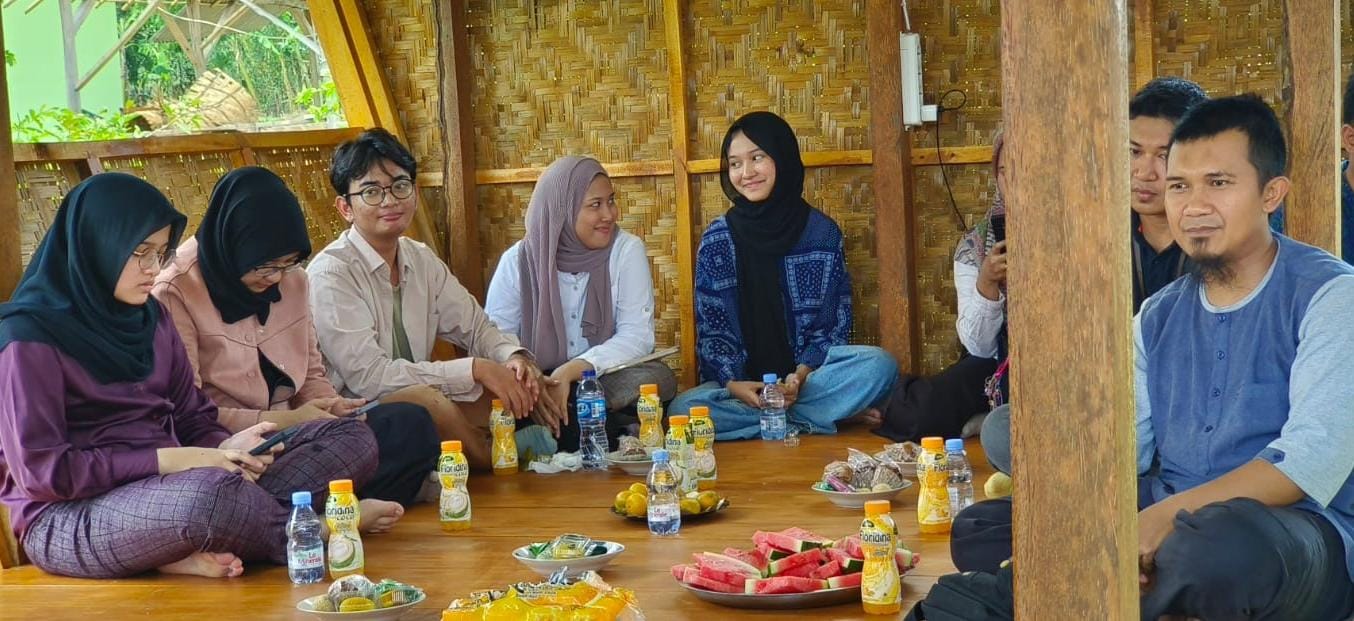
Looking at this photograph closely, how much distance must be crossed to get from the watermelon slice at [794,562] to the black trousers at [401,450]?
1.61 m

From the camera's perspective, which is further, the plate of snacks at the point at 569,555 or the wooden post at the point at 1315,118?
the wooden post at the point at 1315,118

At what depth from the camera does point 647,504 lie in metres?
3.96

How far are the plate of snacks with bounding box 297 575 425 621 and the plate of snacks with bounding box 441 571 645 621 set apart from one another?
0.38 metres

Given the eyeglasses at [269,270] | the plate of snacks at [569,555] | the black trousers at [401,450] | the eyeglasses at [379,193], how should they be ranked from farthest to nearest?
the eyeglasses at [379,193] < the black trousers at [401,450] < the eyeglasses at [269,270] < the plate of snacks at [569,555]

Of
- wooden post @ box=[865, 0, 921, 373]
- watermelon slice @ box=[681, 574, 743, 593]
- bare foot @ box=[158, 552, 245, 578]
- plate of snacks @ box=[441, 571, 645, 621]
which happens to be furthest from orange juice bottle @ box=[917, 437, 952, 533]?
wooden post @ box=[865, 0, 921, 373]

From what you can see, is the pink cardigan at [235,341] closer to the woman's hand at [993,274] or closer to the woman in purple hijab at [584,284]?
the woman in purple hijab at [584,284]

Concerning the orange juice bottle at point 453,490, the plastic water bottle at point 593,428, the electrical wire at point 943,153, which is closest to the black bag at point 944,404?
the electrical wire at point 943,153

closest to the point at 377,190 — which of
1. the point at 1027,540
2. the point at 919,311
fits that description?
the point at 919,311

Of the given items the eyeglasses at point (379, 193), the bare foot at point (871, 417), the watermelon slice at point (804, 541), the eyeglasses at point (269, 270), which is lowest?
the bare foot at point (871, 417)

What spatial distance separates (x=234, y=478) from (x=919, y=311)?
3319 millimetres

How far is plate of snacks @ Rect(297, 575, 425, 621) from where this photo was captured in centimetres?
314

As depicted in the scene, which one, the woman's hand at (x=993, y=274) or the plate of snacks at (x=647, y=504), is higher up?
the woman's hand at (x=993, y=274)

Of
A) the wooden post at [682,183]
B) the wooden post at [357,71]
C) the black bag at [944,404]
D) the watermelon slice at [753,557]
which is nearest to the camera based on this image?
the watermelon slice at [753,557]

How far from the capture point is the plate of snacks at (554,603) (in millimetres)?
2695
